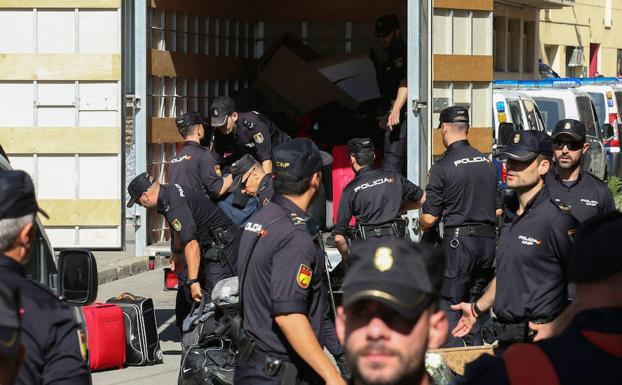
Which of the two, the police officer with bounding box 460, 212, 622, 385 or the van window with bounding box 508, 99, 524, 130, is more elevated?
the van window with bounding box 508, 99, 524, 130

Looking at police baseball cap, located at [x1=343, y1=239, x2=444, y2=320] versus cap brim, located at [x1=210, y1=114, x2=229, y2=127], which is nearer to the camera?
police baseball cap, located at [x1=343, y1=239, x2=444, y2=320]

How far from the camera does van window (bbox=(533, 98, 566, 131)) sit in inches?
943

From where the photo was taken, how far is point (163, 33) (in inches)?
495

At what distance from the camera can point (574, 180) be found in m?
9.13

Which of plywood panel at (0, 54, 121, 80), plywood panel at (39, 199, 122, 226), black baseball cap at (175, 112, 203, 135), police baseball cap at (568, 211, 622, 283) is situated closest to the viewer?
police baseball cap at (568, 211, 622, 283)

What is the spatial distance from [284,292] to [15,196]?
1786 mm

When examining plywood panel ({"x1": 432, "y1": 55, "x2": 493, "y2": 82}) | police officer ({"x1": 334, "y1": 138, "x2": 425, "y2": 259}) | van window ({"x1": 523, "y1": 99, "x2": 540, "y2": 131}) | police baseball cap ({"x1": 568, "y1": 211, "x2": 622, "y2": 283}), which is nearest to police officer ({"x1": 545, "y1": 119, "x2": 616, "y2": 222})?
police officer ({"x1": 334, "y1": 138, "x2": 425, "y2": 259})

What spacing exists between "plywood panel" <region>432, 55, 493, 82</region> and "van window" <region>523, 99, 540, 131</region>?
867 centimetres

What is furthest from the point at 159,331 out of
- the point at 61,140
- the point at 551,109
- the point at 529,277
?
the point at 551,109

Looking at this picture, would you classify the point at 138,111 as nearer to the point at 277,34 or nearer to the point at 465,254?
the point at 465,254

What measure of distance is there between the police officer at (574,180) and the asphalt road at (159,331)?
3300mm

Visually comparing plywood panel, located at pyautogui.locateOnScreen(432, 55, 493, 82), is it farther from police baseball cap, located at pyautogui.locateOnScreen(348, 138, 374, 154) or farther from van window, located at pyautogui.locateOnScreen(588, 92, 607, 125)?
van window, located at pyautogui.locateOnScreen(588, 92, 607, 125)

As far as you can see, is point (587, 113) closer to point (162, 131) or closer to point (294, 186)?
point (162, 131)

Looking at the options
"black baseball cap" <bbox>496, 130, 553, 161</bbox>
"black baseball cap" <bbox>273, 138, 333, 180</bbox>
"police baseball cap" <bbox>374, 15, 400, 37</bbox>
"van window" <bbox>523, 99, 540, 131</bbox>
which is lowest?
"black baseball cap" <bbox>273, 138, 333, 180</bbox>
